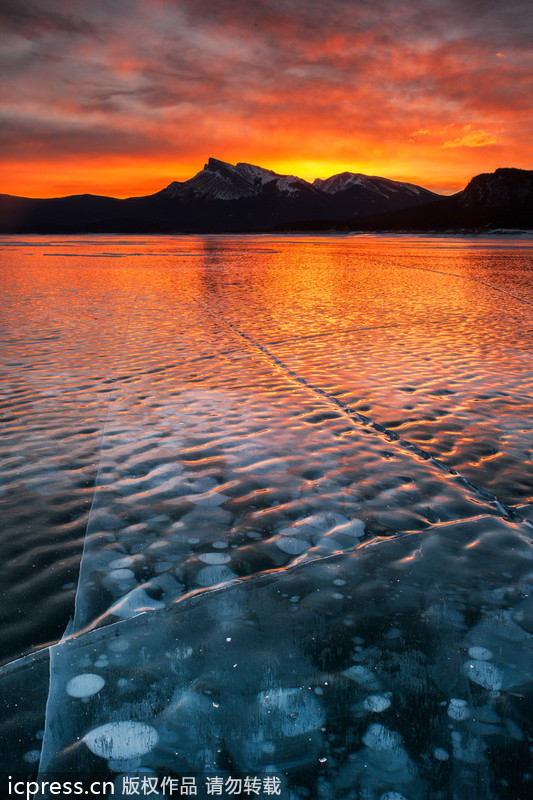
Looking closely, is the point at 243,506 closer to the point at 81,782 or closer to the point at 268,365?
the point at 81,782

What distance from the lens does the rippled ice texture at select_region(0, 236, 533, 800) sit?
2.43 meters

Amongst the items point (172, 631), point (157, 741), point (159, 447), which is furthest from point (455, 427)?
point (157, 741)

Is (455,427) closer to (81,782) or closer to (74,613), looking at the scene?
(74,613)

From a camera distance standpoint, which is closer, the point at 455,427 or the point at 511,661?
the point at 511,661

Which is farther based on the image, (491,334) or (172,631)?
(491,334)

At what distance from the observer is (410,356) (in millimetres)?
10047

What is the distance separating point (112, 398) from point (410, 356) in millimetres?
5814

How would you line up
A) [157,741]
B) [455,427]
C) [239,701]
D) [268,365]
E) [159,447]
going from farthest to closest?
[268,365] < [455,427] < [159,447] < [239,701] < [157,741]

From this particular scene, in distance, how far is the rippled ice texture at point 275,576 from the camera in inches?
95.7

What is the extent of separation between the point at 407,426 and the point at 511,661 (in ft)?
12.6

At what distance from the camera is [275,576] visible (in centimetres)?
363

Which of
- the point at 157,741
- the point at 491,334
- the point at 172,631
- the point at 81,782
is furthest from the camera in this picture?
the point at 491,334

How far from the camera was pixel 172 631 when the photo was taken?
3105mm

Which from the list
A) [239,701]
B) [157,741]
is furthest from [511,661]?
[157,741]
